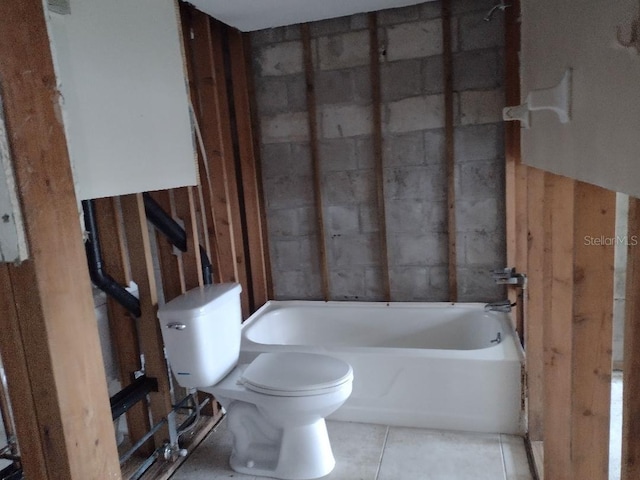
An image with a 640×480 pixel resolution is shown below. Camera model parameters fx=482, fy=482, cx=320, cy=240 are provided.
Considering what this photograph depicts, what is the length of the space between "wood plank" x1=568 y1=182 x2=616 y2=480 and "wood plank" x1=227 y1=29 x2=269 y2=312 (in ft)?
7.43

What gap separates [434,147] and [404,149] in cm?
18

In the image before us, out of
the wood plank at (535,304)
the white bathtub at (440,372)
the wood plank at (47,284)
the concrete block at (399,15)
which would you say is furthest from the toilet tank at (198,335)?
the concrete block at (399,15)

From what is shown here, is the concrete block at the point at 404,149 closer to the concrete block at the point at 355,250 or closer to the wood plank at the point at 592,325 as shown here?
the concrete block at the point at 355,250

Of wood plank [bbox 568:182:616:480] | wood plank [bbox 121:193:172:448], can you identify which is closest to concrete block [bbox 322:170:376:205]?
wood plank [bbox 121:193:172:448]

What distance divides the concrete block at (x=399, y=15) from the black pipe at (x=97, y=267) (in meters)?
1.92

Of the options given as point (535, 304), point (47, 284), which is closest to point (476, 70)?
point (535, 304)

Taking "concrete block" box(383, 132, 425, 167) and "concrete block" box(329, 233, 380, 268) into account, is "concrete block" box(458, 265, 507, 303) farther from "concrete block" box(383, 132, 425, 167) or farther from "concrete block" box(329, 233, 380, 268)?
"concrete block" box(383, 132, 425, 167)

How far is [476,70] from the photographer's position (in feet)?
8.89

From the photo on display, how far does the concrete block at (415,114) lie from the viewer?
2812 mm

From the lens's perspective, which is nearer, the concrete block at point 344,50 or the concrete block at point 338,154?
the concrete block at point 344,50

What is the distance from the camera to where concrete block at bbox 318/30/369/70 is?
2.87 meters

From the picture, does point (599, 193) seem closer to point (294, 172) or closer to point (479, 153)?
point (479, 153)

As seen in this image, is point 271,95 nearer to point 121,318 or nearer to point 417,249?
point 417,249

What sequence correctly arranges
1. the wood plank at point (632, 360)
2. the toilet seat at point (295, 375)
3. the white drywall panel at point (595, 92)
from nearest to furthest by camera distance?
the white drywall panel at point (595, 92) → the wood plank at point (632, 360) → the toilet seat at point (295, 375)
